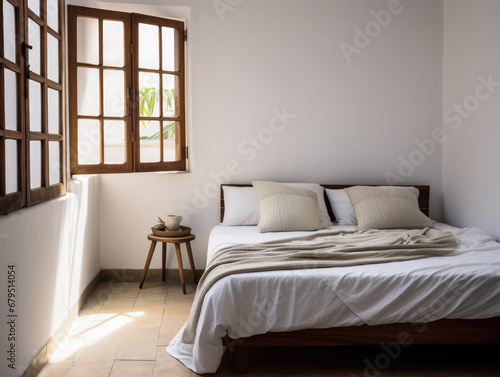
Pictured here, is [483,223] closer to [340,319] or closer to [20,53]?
[340,319]

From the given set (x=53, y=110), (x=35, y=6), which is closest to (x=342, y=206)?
(x=53, y=110)

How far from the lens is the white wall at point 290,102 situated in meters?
4.61

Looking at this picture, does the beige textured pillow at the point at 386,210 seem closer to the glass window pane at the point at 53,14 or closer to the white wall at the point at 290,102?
the white wall at the point at 290,102

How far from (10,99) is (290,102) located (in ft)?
8.64

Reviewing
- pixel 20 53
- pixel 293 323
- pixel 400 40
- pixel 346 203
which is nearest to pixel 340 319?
pixel 293 323

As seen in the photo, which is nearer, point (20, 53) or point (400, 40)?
point (20, 53)

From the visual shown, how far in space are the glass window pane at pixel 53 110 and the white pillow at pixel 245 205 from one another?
5.15ft

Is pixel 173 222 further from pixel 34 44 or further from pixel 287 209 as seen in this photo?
pixel 34 44

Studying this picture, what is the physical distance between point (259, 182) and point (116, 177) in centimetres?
122

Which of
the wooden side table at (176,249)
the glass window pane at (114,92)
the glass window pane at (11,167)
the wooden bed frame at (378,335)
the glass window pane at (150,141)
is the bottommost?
the wooden bed frame at (378,335)

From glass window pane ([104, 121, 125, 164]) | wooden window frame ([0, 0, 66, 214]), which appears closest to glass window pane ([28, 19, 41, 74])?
wooden window frame ([0, 0, 66, 214])

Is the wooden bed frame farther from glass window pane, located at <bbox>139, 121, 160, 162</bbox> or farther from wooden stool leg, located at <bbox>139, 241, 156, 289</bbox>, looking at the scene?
glass window pane, located at <bbox>139, 121, 160, 162</bbox>

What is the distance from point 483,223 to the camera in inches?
161

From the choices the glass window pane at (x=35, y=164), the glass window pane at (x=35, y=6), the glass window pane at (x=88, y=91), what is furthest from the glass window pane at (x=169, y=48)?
the glass window pane at (x=35, y=164)
